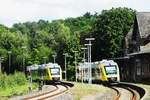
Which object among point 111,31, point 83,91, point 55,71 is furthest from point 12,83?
point 111,31

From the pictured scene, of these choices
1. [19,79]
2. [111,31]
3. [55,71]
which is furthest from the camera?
[111,31]

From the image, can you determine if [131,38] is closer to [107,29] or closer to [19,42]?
[107,29]

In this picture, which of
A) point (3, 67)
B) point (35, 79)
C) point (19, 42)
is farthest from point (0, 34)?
point (35, 79)

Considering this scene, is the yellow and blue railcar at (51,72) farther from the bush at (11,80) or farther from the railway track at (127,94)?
the railway track at (127,94)

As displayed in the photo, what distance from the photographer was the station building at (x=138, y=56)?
73.2 meters

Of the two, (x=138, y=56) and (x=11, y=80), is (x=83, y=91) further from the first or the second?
(x=11, y=80)

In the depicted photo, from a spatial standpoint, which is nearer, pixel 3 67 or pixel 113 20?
pixel 113 20

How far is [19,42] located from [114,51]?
57190 millimetres

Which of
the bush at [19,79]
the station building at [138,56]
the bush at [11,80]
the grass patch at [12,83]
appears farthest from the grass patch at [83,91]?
the bush at [19,79]

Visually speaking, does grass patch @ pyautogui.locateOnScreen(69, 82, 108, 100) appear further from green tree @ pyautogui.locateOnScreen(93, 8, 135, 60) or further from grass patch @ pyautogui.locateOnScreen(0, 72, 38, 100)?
green tree @ pyautogui.locateOnScreen(93, 8, 135, 60)

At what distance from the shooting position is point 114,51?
103 meters

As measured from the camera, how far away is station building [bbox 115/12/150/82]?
73188 millimetres

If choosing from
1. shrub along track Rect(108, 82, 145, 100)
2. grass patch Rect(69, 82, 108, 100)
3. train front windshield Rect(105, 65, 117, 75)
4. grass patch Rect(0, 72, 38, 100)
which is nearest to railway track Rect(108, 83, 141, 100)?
shrub along track Rect(108, 82, 145, 100)

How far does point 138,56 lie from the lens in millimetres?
74688
